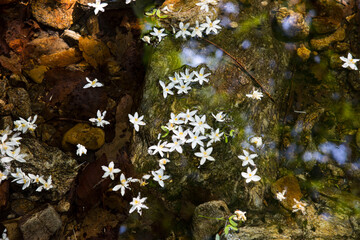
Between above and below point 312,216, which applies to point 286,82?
above

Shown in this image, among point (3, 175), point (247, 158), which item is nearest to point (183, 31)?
point (247, 158)

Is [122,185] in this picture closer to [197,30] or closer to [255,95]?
[255,95]

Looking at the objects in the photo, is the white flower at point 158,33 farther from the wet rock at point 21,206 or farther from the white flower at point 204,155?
the wet rock at point 21,206

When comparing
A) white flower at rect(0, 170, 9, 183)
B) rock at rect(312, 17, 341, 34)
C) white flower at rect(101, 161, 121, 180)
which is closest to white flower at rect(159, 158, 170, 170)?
white flower at rect(101, 161, 121, 180)

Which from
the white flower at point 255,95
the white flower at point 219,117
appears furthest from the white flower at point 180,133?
the white flower at point 255,95

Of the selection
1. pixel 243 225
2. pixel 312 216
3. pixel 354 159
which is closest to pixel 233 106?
pixel 243 225

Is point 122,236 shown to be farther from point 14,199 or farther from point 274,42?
point 274,42
